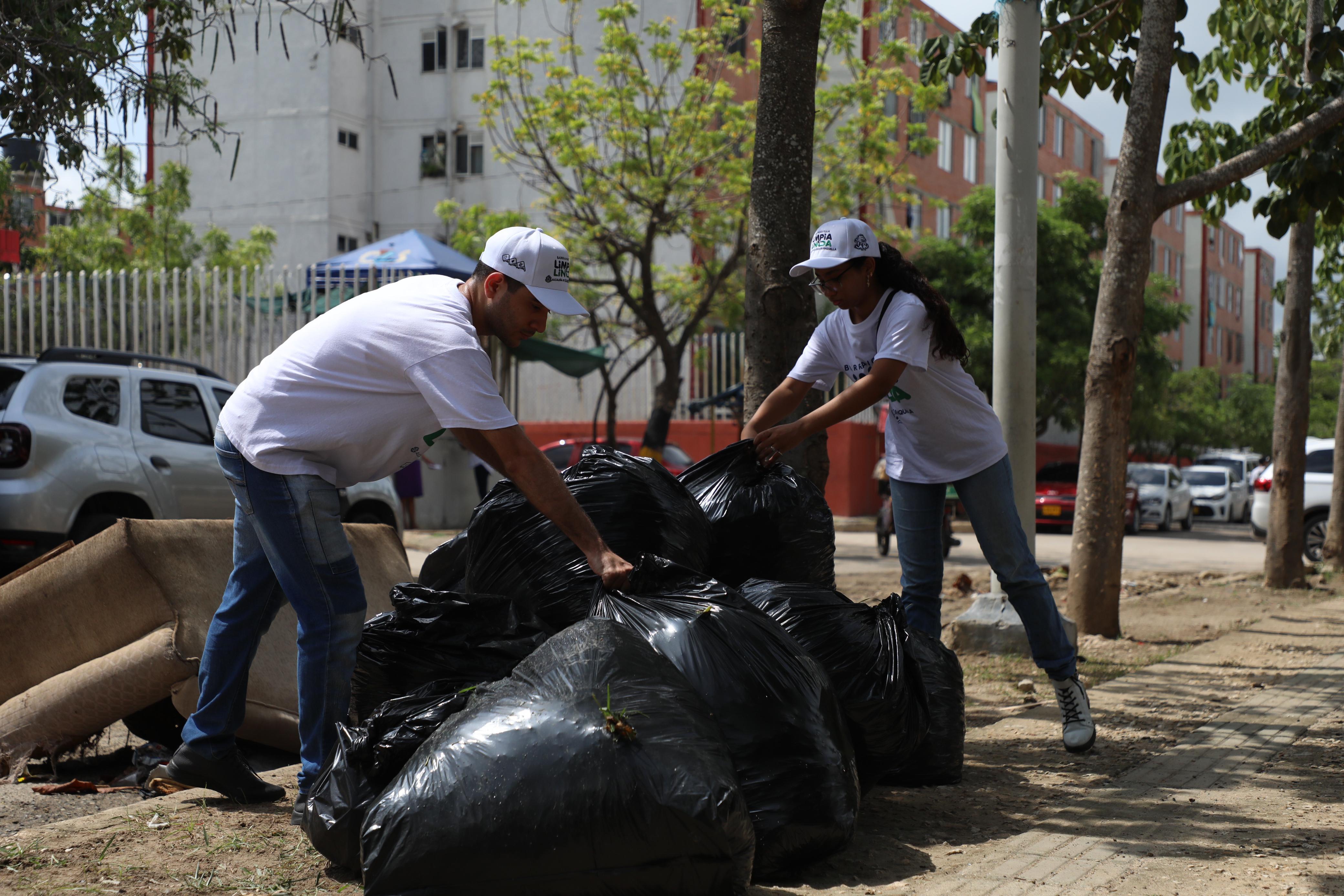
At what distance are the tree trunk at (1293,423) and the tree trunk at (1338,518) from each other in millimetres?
1454

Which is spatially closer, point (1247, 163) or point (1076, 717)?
point (1076, 717)

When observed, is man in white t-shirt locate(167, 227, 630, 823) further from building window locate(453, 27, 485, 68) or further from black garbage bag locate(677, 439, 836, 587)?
building window locate(453, 27, 485, 68)

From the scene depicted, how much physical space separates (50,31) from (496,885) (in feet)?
17.3

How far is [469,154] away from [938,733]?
29566 millimetres

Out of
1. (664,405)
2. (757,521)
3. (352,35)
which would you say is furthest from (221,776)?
(664,405)

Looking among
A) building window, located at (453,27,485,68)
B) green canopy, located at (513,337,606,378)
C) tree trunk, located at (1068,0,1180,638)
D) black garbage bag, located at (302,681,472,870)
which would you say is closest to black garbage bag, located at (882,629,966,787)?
black garbage bag, located at (302,681,472,870)

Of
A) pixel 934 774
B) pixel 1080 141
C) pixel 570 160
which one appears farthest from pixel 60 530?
→ pixel 1080 141

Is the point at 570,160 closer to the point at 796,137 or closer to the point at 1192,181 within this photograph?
the point at 1192,181

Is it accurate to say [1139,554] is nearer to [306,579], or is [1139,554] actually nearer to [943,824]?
[943,824]

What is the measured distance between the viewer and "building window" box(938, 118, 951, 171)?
36906mm

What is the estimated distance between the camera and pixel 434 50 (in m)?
31.6

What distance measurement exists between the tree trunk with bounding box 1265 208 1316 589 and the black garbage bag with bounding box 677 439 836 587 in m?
7.90

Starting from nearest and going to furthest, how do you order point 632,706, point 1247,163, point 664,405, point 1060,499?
point 632,706 → point 1247,163 → point 664,405 → point 1060,499

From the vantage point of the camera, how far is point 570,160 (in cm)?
1641
